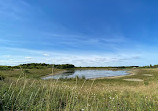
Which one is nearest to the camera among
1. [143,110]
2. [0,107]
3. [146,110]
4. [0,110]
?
[0,110]

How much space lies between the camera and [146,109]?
5.04 m

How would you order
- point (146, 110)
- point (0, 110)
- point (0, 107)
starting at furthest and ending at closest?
point (146, 110) < point (0, 107) < point (0, 110)

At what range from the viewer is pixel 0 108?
3.55 meters

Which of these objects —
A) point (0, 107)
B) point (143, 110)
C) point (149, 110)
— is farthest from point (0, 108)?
point (149, 110)

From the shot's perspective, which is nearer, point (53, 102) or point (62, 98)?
point (53, 102)

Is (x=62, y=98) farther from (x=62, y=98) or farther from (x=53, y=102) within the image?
(x=53, y=102)

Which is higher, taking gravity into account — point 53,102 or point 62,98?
point 53,102

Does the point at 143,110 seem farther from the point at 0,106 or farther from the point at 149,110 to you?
the point at 0,106

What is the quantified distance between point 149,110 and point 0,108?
637cm

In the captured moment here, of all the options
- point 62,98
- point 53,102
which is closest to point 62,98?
point 62,98

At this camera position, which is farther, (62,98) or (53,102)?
(62,98)

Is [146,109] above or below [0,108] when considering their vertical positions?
below

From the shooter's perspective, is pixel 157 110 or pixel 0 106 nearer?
pixel 0 106

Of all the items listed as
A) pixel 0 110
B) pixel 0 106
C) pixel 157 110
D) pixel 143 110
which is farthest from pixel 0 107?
pixel 157 110
